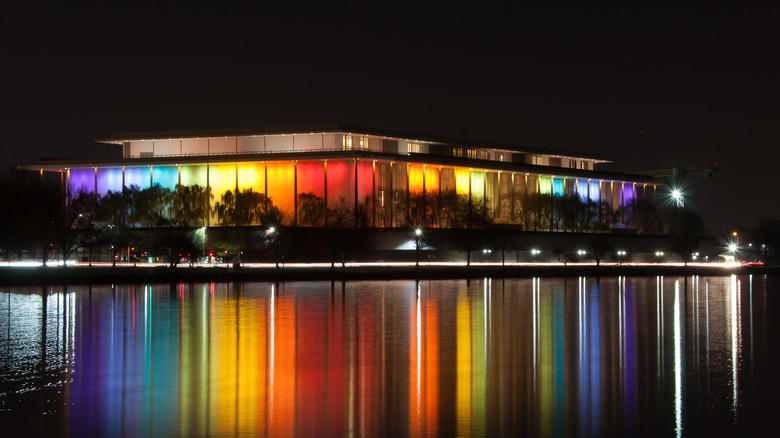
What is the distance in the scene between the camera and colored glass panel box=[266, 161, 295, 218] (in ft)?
304

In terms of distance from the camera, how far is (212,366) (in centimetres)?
1638

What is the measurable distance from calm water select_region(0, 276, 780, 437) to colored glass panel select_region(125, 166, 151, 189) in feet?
227

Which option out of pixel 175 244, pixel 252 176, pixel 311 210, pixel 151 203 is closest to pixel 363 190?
pixel 311 210

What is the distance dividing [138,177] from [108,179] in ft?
12.7

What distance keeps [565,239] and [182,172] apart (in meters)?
40.0

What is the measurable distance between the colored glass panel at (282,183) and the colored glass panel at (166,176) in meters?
10.3

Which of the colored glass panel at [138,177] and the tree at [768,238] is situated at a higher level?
the colored glass panel at [138,177]

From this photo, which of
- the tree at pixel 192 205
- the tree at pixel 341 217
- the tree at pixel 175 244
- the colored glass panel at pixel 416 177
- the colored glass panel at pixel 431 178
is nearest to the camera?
the tree at pixel 175 244

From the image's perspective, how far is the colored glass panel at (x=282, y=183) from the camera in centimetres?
9262

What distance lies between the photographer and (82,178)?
326 feet

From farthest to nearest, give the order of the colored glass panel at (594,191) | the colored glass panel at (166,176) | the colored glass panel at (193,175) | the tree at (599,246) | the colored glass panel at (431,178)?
the colored glass panel at (594,191) → the colored glass panel at (431,178) → the colored glass panel at (166,176) → the colored glass panel at (193,175) → the tree at (599,246)

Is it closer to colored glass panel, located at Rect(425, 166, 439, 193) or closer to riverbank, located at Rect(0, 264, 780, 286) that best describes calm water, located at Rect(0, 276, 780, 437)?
riverbank, located at Rect(0, 264, 780, 286)

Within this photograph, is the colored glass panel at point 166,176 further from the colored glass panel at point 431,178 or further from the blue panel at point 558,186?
the blue panel at point 558,186

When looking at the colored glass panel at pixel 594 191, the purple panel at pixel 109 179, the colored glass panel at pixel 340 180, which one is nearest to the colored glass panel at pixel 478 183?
the colored glass panel at pixel 340 180
